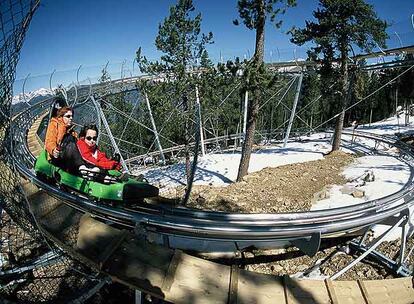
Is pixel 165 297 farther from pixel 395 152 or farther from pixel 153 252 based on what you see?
pixel 395 152

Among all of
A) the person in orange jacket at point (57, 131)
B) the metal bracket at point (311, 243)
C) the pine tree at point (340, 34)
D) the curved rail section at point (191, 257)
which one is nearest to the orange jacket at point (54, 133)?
the person in orange jacket at point (57, 131)

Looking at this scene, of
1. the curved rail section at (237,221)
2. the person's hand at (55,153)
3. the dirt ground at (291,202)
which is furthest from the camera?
the dirt ground at (291,202)

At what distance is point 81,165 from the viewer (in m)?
5.05

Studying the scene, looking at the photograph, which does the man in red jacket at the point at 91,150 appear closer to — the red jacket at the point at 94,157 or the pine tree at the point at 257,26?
the red jacket at the point at 94,157

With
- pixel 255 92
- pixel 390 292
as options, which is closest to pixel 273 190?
pixel 255 92

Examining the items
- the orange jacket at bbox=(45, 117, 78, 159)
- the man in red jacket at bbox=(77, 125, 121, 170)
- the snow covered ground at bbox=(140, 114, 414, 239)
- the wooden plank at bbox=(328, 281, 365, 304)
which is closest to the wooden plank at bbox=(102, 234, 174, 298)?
the wooden plank at bbox=(328, 281, 365, 304)

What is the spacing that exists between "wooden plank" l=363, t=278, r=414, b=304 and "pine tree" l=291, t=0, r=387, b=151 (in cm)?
1433

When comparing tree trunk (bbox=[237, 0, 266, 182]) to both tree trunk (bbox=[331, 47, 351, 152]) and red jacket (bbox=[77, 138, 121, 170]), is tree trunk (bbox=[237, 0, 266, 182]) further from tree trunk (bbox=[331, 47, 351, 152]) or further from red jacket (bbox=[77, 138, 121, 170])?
red jacket (bbox=[77, 138, 121, 170])

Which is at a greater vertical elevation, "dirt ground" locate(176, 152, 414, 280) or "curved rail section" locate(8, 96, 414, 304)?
"curved rail section" locate(8, 96, 414, 304)

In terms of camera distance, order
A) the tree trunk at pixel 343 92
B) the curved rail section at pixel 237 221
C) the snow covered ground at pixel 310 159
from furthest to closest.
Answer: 1. the tree trunk at pixel 343 92
2. the snow covered ground at pixel 310 159
3. the curved rail section at pixel 237 221

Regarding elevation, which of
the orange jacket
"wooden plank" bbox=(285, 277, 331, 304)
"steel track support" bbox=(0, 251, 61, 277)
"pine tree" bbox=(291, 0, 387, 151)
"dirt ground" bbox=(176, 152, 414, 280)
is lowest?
"dirt ground" bbox=(176, 152, 414, 280)

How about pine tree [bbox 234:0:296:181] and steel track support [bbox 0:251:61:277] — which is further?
pine tree [bbox 234:0:296:181]

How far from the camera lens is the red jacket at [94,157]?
5.40 m

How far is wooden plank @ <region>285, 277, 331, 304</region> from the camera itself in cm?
309
